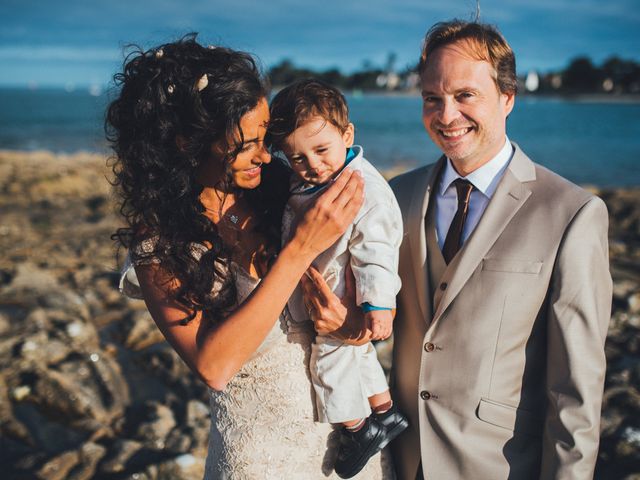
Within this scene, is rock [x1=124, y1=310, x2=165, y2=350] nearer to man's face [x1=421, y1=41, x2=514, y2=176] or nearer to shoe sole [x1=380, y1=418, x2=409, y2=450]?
shoe sole [x1=380, y1=418, x2=409, y2=450]

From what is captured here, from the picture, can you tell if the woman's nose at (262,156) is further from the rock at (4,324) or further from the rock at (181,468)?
the rock at (4,324)

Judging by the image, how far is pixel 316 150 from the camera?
8.32 ft

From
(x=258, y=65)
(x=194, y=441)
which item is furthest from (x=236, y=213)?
(x=194, y=441)

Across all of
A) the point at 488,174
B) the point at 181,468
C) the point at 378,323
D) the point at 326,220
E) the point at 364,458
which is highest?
the point at 488,174

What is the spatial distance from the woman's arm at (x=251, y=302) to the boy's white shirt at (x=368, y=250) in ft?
0.35

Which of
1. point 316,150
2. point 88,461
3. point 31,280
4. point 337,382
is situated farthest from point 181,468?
point 31,280

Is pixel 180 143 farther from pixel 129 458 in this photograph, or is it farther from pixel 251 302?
pixel 129 458

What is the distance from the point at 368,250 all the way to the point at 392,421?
3.00 ft

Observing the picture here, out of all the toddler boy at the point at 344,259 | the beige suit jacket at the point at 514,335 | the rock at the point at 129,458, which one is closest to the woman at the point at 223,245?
the toddler boy at the point at 344,259

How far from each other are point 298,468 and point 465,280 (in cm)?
116

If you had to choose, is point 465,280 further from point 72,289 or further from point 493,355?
point 72,289

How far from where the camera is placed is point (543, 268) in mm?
2342

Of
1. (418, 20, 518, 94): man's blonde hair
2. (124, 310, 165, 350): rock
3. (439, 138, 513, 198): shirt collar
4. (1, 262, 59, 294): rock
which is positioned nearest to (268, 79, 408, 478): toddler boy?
(439, 138, 513, 198): shirt collar

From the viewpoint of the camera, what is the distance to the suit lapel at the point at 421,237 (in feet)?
8.59
